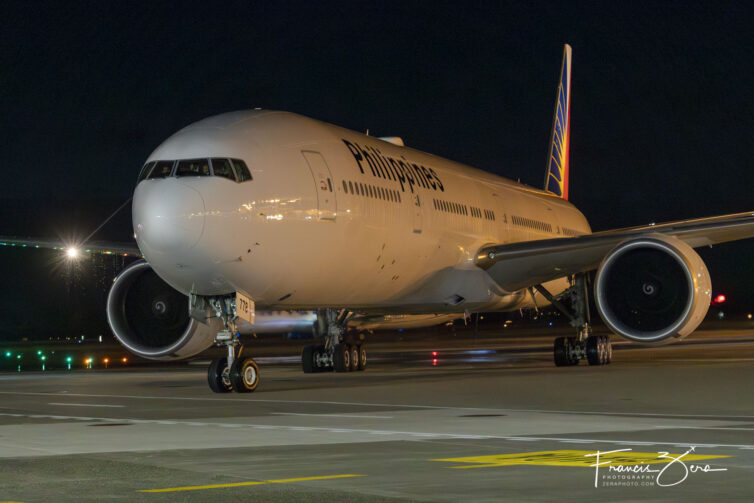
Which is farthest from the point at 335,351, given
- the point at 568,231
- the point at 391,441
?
the point at 391,441

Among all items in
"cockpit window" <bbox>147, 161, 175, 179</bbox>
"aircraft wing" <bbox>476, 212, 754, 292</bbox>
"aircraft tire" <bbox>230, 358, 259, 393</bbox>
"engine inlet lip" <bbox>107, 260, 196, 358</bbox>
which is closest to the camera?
"cockpit window" <bbox>147, 161, 175, 179</bbox>

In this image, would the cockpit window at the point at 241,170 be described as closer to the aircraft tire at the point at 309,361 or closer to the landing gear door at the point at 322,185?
the landing gear door at the point at 322,185

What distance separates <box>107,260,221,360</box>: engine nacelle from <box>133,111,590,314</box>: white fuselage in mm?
2343

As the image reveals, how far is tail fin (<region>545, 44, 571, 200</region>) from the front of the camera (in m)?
33.8

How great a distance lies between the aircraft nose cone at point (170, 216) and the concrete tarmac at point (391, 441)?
7.14 feet

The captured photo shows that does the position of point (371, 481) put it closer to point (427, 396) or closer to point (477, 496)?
point (477, 496)

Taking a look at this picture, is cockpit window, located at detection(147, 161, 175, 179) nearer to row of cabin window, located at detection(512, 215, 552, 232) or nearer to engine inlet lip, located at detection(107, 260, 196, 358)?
engine inlet lip, located at detection(107, 260, 196, 358)

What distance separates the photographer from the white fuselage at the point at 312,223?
14.7 meters

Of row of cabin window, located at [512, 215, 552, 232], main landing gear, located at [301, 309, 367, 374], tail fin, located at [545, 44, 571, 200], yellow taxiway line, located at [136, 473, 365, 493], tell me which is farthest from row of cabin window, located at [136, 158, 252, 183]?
tail fin, located at [545, 44, 571, 200]

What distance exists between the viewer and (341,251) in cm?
1678

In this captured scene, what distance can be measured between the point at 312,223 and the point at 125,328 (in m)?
4.65

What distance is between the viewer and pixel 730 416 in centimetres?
1091

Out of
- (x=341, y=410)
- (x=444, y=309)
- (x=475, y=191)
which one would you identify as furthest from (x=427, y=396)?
(x=475, y=191)

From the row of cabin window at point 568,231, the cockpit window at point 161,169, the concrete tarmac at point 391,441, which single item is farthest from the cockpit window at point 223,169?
the row of cabin window at point 568,231
